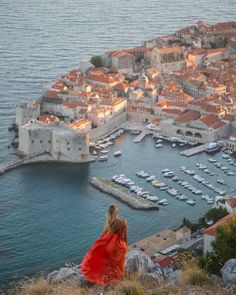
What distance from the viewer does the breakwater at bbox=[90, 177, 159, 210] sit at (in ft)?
59.4

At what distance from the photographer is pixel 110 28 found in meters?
41.5

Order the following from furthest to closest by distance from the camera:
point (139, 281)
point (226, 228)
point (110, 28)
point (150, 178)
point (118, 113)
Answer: point (110, 28) → point (118, 113) → point (150, 178) → point (226, 228) → point (139, 281)

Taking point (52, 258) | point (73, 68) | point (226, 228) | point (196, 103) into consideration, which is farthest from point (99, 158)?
point (226, 228)

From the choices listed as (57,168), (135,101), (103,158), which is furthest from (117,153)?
(135,101)

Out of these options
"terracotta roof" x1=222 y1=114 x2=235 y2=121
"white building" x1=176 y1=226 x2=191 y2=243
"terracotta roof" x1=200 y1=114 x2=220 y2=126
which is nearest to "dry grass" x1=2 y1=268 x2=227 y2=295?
"white building" x1=176 y1=226 x2=191 y2=243

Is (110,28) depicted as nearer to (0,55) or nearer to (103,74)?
(0,55)

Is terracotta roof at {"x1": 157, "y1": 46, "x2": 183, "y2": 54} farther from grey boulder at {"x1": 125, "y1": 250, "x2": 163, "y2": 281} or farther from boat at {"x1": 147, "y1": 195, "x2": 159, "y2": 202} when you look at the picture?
grey boulder at {"x1": 125, "y1": 250, "x2": 163, "y2": 281}

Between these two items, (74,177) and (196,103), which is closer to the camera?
(74,177)

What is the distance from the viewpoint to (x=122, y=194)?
1886 centimetres

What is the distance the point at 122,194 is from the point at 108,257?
500 inches

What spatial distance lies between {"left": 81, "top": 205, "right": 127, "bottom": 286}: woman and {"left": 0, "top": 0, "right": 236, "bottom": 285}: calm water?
27.0ft

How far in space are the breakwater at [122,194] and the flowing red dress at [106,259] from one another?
1181 cm

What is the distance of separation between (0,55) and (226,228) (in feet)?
89.0

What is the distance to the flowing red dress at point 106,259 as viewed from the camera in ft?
20.1
